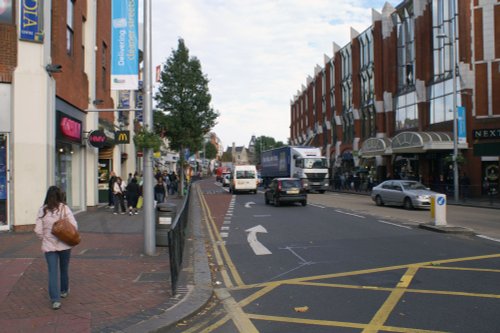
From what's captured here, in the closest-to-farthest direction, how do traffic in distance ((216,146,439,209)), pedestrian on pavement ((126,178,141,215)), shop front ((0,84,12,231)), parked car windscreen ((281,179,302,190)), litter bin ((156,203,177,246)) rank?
1. litter bin ((156,203,177,246))
2. shop front ((0,84,12,231))
3. pedestrian on pavement ((126,178,141,215))
4. traffic in distance ((216,146,439,209))
5. parked car windscreen ((281,179,302,190))

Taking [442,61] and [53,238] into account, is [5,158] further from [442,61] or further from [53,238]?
[442,61]

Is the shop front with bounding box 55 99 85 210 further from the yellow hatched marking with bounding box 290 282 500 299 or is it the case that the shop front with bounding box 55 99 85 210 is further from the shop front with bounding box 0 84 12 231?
the yellow hatched marking with bounding box 290 282 500 299

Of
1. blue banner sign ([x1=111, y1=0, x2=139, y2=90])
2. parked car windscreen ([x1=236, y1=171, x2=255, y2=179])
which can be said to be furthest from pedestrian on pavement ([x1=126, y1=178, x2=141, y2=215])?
parked car windscreen ([x1=236, y1=171, x2=255, y2=179])

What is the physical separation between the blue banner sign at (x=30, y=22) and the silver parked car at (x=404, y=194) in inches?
642

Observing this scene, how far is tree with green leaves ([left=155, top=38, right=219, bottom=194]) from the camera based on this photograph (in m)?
31.3

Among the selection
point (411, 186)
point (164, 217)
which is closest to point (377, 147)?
point (411, 186)

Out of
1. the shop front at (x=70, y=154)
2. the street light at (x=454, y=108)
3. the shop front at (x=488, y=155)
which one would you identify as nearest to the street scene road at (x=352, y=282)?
the shop front at (x=70, y=154)

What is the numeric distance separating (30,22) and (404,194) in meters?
17.0

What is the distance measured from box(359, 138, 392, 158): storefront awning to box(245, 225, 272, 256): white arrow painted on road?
2551cm

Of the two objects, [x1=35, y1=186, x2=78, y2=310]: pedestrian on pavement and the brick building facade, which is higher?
the brick building facade

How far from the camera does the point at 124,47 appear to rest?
523 inches

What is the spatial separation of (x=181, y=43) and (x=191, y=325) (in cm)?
2895

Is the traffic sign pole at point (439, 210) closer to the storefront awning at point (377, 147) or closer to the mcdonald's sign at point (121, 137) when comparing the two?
the mcdonald's sign at point (121, 137)

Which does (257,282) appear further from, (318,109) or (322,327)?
(318,109)
